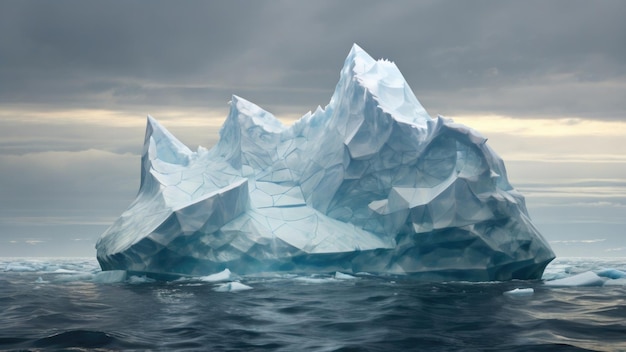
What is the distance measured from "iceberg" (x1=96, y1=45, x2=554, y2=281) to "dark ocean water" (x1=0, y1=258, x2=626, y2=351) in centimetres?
207

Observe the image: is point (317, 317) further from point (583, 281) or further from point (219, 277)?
point (583, 281)

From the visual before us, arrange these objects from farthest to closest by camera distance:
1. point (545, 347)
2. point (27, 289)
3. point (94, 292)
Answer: point (27, 289) → point (94, 292) → point (545, 347)

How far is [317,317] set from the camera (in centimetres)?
1698

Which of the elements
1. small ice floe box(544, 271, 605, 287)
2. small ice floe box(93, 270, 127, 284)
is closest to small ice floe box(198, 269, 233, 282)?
small ice floe box(93, 270, 127, 284)

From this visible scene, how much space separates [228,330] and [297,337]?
1.68 meters

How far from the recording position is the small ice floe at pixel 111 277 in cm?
2806

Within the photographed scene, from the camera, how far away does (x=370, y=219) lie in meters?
29.3

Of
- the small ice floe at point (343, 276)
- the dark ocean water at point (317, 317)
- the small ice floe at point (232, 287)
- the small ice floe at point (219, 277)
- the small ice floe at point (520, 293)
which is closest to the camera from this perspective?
the dark ocean water at point (317, 317)

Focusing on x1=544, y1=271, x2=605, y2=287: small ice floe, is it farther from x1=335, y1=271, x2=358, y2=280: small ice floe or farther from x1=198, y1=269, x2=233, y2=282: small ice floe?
x1=198, y1=269, x2=233, y2=282: small ice floe

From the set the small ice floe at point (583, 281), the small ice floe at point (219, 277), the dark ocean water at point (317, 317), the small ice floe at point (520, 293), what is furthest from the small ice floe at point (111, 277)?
the small ice floe at point (583, 281)

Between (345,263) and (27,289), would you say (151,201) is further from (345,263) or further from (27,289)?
(345,263)

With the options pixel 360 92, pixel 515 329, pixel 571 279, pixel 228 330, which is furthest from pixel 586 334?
pixel 360 92

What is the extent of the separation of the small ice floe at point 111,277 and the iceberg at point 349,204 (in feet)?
1.09

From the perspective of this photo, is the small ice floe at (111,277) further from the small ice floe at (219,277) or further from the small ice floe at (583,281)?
the small ice floe at (583,281)
